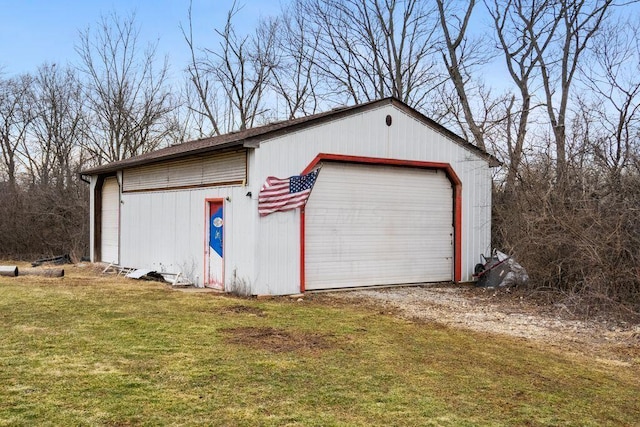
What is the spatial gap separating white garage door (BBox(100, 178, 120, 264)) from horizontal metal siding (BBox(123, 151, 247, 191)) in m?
1.22

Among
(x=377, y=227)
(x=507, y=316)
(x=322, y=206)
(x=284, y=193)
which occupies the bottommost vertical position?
(x=507, y=316)

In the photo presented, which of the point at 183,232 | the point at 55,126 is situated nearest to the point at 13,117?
the point at 55,126

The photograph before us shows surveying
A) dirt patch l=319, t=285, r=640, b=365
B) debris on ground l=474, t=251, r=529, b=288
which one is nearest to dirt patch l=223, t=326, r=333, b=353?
dirt patch l=319, t=285, r=640, b=365

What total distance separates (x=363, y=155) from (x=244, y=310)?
4.55 m

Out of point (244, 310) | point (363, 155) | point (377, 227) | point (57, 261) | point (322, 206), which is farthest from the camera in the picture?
point (57, 261)

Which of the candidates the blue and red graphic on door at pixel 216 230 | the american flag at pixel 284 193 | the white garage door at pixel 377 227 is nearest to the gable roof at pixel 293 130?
the american flag at pixel 284 193

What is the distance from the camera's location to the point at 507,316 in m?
9.44

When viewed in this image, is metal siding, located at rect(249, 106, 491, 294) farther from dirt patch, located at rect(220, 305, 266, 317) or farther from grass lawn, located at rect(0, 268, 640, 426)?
grass lawn, located at rect(0, 268, 640, 426)

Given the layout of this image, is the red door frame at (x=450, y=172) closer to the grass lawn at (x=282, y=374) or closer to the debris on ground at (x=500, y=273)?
the debris on ground at (x=500, y=273)

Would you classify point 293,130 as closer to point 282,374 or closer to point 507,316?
point 507,316

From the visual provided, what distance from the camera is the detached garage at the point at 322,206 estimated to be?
36.1 ft

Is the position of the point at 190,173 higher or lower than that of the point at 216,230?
higher

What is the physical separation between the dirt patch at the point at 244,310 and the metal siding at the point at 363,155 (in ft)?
4.12

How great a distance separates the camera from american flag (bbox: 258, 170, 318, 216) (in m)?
10.8
